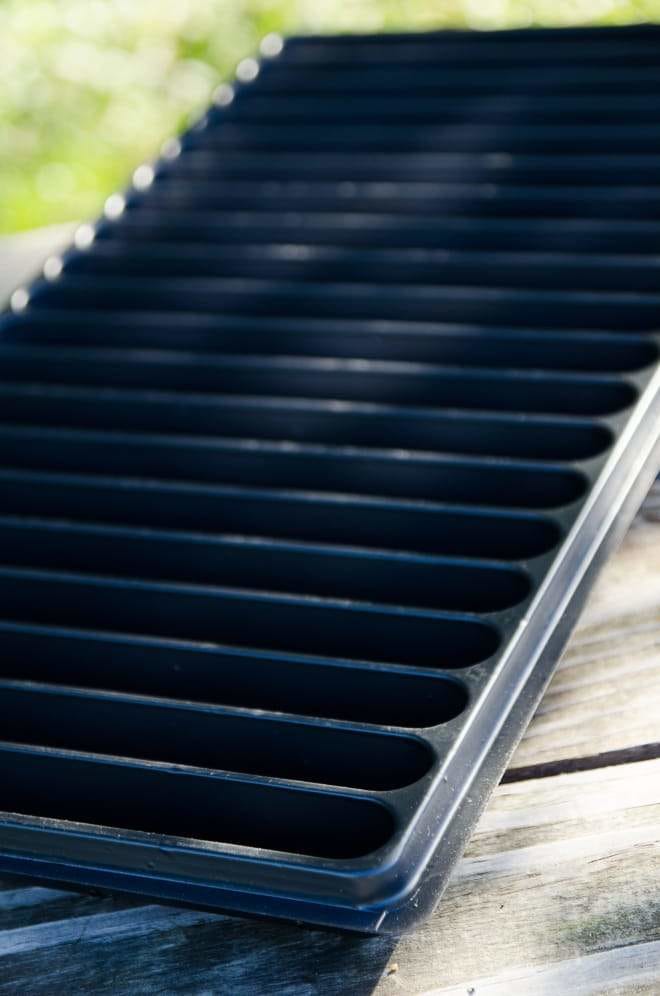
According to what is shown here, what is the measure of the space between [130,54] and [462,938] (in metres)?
4.06

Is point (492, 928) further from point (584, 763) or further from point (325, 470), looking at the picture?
point (325, 470)

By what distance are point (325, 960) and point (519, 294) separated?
935 millimetres

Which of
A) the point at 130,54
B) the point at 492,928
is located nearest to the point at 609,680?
the point at 492,928

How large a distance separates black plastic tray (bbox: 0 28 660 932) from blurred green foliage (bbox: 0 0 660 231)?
A: 6.47ft

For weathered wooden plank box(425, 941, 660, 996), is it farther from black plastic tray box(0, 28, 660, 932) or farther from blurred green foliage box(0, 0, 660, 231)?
blurred green foliage box(0, 0, 660, 231)

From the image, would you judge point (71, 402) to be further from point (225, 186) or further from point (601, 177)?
point (601, 177)

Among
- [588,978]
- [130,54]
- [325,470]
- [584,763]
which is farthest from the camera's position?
[130,54]

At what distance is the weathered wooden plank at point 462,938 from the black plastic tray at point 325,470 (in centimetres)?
4

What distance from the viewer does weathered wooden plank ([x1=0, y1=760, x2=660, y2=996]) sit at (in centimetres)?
84

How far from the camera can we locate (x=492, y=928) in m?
0.86

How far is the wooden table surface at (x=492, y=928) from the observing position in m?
0.83

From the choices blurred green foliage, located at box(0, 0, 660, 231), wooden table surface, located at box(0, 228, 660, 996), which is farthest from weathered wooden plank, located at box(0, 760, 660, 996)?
blurred green foliage, located at box(0, 0, 660, 231)

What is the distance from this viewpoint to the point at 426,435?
1.35 meters

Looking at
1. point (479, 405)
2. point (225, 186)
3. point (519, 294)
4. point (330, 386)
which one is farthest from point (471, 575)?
point (225, 186)
